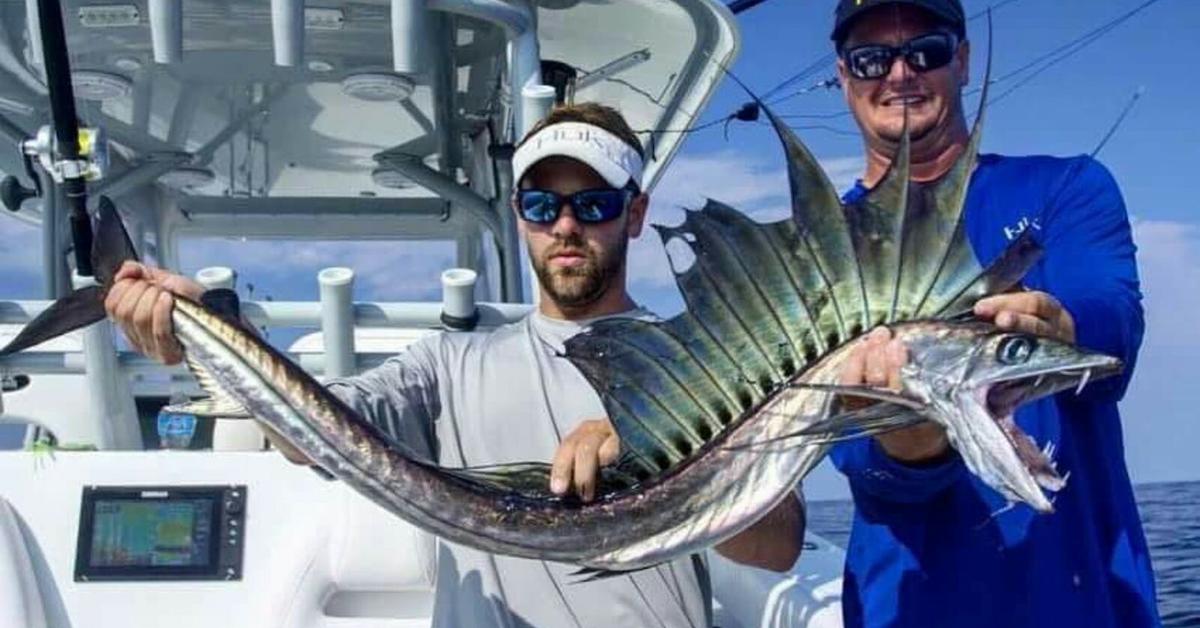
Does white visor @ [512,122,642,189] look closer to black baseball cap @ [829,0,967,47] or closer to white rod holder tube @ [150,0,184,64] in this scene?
black baseball cap @ [829,0,967,47]

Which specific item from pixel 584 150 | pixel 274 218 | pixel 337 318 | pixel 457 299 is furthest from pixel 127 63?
pixel 584 150

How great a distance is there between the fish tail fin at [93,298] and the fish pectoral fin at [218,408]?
22 centimetres

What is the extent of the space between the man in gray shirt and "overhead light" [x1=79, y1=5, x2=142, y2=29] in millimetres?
3183

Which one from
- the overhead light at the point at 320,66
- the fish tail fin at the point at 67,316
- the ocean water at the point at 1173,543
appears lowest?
the ocean water at the point at 1173,543

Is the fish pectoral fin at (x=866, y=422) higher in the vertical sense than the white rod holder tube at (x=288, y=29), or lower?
lower

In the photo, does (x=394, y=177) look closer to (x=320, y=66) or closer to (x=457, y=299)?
(x=320, y=66)

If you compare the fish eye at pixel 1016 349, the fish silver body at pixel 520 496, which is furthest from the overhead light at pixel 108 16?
the fish eye at pixel 1016 349

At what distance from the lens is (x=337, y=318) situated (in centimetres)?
319

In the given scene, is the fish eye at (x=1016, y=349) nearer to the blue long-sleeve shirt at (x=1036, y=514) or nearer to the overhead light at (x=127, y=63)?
the blue long-sleeve shirt at (x=1036, y=514)

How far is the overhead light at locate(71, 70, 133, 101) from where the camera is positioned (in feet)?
16.5

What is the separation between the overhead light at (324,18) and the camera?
15.2 ft

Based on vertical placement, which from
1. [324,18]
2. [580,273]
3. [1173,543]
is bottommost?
[1173,543]

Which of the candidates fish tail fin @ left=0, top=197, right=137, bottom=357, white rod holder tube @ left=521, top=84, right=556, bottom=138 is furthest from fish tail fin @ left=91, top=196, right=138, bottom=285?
white rod holder tube @ left=521, top=84, right=556, bottom=138

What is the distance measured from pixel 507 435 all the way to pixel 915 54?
94 centimetres
